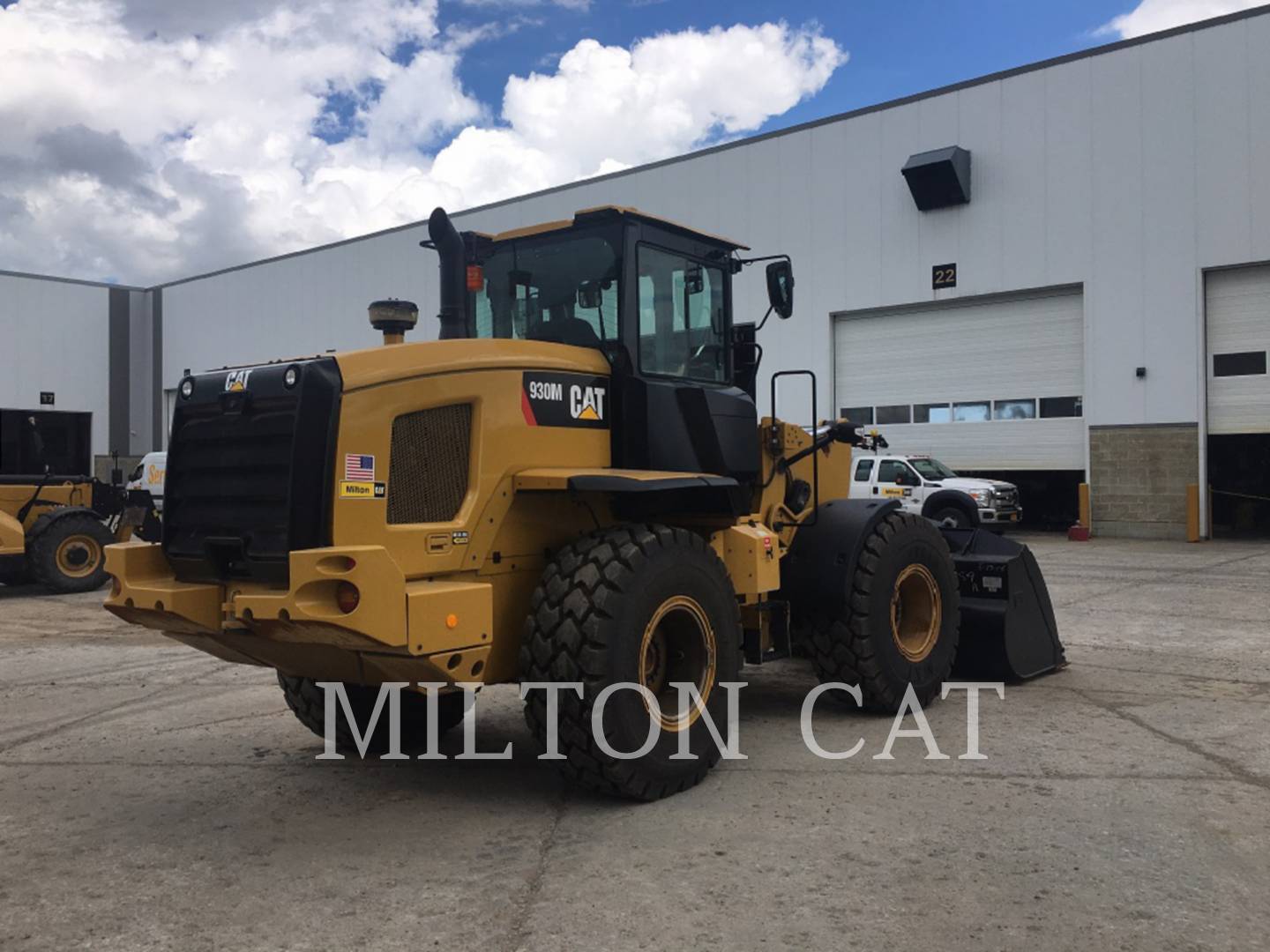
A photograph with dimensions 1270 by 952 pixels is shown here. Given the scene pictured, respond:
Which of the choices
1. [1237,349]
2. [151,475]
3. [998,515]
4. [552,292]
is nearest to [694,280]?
[552,292]

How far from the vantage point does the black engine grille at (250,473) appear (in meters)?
4.49

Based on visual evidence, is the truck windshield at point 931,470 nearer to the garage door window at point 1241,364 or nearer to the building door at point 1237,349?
the building door at point 1237,349

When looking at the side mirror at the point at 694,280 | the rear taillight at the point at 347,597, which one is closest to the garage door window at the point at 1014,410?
the side mirror at the point at 694,280

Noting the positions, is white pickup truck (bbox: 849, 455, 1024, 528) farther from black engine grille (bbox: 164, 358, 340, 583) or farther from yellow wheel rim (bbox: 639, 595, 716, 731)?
black engine grille (bbox: 164, 358, 340, 583)

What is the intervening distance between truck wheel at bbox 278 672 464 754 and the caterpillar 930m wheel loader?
0.08ft

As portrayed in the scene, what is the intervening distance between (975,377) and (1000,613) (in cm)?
1715

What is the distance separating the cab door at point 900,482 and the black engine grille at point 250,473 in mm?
17068

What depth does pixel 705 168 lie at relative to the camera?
89.7 feet

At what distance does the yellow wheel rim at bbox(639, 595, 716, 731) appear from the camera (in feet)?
17.5

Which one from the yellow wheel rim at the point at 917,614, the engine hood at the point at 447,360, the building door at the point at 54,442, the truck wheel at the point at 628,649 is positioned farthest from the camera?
the building door at the point at 54,442

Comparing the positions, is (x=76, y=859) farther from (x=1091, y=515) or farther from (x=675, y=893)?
(x=1091, y=515)

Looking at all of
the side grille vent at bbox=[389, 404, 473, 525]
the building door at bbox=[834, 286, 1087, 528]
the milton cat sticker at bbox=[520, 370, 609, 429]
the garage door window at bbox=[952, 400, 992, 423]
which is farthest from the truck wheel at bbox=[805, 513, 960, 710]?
the garage door window at bbox=[952, 400, 992, 423]

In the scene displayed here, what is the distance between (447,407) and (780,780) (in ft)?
7.88

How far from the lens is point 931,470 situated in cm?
2141
